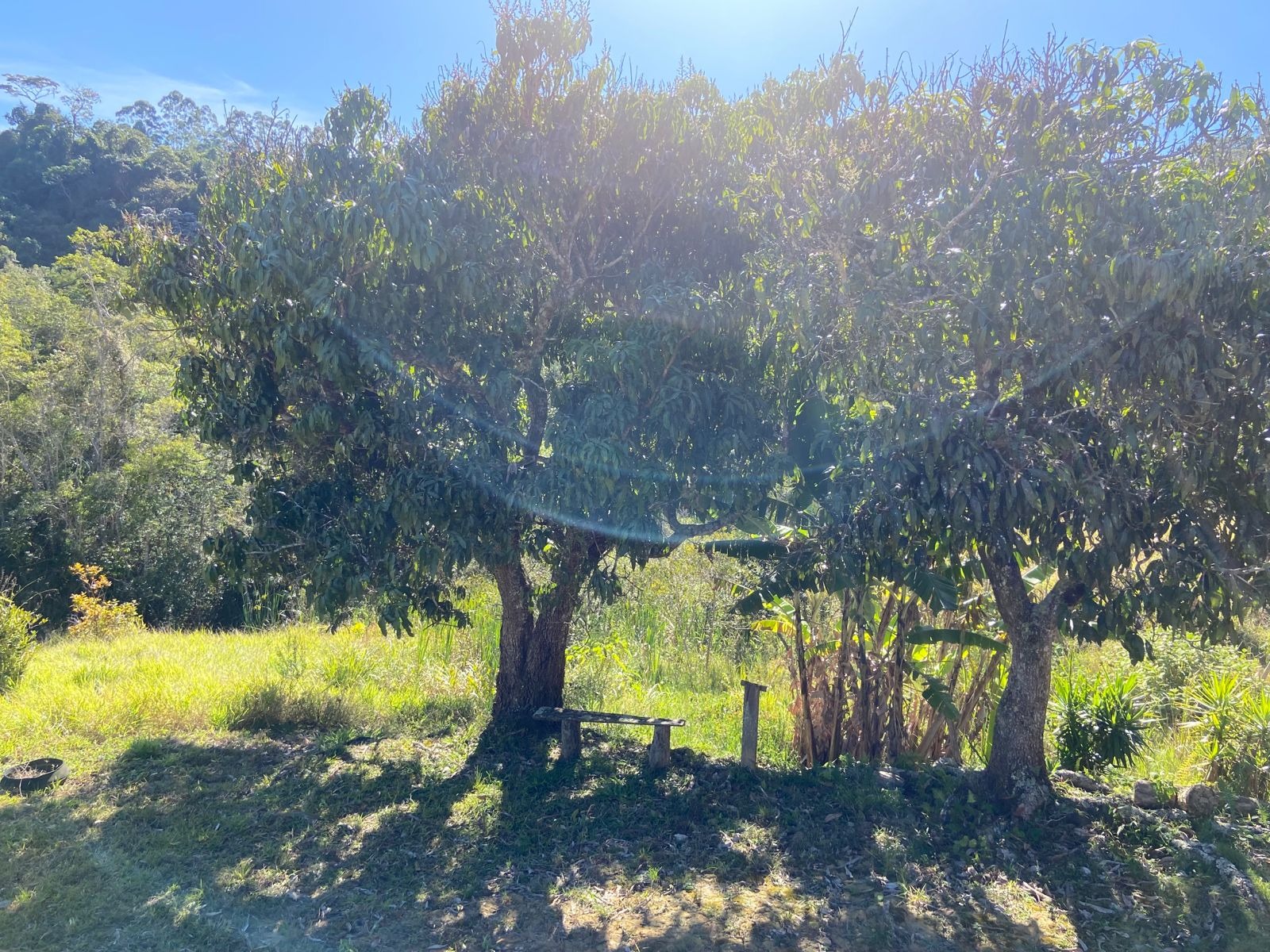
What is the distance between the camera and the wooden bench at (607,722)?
6.30 meters

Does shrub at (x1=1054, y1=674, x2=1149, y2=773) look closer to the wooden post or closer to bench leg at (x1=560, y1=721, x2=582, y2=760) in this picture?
the wooden post

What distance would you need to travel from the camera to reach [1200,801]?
533 cm

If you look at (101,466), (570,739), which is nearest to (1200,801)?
(570,739)

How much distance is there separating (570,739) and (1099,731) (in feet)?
12.5

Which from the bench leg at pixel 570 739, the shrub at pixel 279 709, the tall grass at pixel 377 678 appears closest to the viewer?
the bench leg at pixel 570 739

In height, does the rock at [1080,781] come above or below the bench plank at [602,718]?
below

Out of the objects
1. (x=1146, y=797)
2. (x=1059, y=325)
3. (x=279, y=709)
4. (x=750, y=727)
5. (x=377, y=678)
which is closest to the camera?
(x=1059, y=325)

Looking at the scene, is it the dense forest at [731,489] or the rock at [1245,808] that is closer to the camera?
the dense forest at [731,489]

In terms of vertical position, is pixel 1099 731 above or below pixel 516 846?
above

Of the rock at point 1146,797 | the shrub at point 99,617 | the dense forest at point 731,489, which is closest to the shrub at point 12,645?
the dense forest at point 731,489

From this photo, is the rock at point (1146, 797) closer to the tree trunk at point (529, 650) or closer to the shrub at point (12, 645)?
the tree trunk at point (529, 650)

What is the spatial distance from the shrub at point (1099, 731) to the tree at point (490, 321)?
11.0 feet

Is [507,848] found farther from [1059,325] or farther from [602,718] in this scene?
[1059,325]

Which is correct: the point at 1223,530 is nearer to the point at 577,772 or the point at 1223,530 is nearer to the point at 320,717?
the point at 577,772
